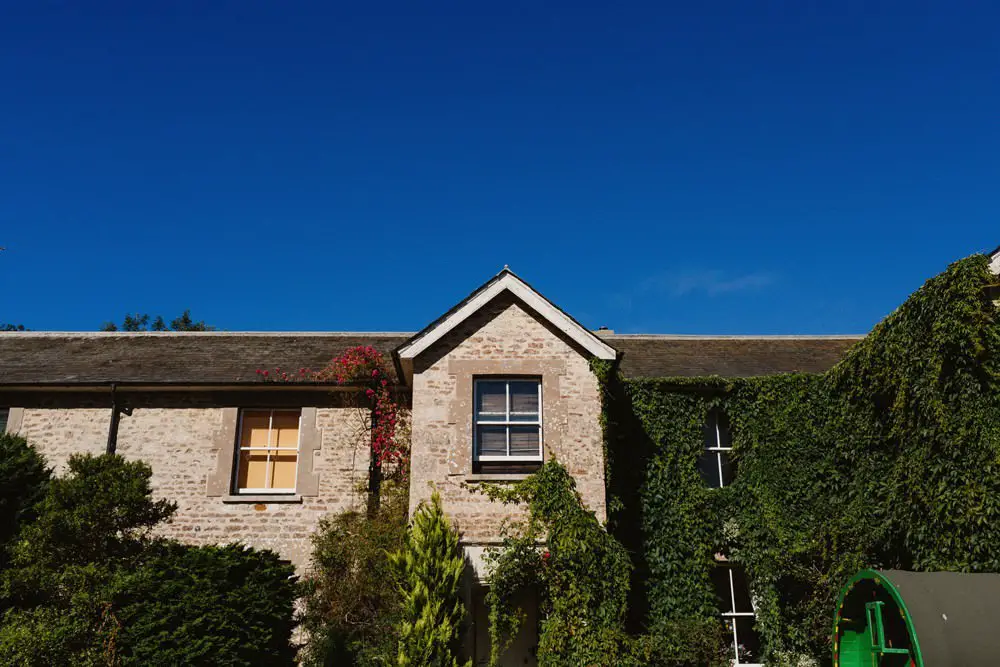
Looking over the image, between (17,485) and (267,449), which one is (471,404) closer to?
(267,449)

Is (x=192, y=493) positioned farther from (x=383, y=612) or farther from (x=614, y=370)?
(x=614, y=370)

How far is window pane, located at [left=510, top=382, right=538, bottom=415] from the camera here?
14.1m

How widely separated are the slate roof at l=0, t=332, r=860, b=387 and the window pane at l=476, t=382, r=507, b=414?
366 cm

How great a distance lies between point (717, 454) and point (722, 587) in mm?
2532

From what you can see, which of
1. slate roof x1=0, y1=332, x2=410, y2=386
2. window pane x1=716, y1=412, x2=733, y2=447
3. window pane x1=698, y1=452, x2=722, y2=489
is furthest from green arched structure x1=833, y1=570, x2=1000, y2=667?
slate roof x1=0, y1=332, x2=410, y2=386

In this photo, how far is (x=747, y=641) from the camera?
48.4ft

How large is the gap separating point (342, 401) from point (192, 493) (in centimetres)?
323

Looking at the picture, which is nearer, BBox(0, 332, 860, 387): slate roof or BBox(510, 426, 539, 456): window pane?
BBox(510, 426, 539, 456): window pane

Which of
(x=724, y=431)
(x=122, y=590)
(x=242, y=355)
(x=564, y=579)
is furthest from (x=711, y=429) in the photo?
(x=122, y=590)

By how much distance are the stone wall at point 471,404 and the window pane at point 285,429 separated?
3372 millimetres

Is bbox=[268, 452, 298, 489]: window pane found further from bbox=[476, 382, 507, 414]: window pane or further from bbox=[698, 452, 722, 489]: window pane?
bbox=[698, 452, 722, 489]: window pane

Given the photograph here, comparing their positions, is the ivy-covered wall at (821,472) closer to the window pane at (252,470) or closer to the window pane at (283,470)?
the window pane at (283,470)

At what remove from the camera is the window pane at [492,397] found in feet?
46.2

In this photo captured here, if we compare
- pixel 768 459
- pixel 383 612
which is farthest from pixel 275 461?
pixel 768 459
